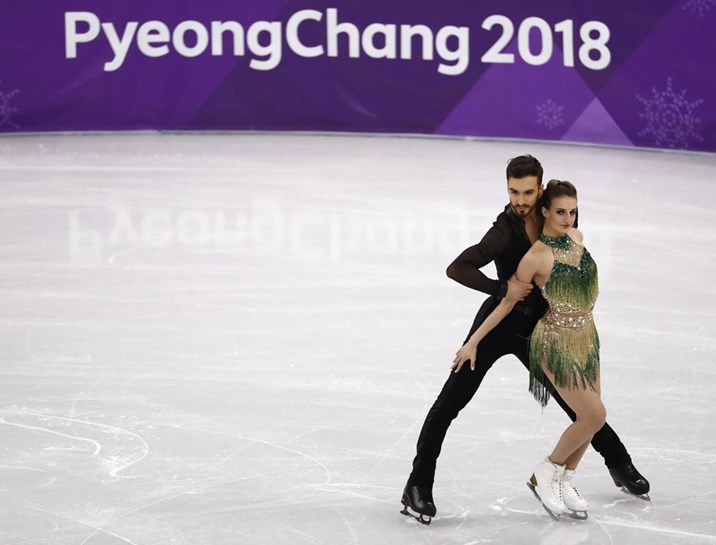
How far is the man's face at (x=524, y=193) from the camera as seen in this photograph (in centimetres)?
402

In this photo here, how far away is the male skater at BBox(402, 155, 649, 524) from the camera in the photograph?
4.06 m

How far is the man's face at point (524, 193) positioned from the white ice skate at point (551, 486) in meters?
0.89

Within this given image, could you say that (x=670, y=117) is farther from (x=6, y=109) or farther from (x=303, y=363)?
(x=303, y=363)

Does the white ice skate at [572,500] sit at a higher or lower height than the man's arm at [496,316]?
lower

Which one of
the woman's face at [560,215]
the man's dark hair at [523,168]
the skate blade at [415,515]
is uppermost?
the man's dark hair at [523,168]

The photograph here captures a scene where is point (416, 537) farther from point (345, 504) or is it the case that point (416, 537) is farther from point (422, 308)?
point (422, 308)

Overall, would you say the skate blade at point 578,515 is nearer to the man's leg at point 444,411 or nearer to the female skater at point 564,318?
the female skater at point 564,318

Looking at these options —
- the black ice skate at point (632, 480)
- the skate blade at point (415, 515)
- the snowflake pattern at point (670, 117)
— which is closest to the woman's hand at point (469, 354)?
the skate blade at point (415, 515)

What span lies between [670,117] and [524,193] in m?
9.54

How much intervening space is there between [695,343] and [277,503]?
2957 millimetres

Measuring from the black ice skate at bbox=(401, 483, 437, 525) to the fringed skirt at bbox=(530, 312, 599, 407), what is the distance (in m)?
0.57

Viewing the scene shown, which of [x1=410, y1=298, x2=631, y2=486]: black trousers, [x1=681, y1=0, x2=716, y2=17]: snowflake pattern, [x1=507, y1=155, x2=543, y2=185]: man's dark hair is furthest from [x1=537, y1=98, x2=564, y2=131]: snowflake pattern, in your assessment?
[x1=507, y1=155, x2=543, y2=185]: man's dark hair

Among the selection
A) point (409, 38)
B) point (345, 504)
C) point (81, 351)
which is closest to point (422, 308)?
point (81, 351)

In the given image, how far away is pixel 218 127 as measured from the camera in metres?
14.8
